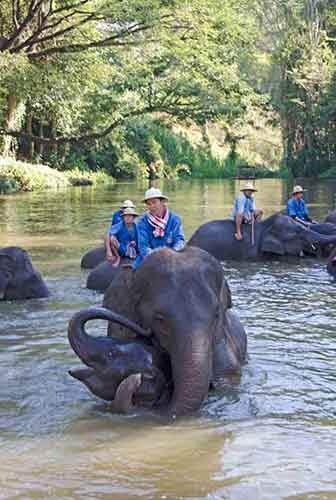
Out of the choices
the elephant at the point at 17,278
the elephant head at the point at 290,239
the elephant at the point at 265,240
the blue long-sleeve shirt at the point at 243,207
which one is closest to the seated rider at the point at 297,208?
the elephant at the point at 265,240

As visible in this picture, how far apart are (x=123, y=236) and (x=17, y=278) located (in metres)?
1.48

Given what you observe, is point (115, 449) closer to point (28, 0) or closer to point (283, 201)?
point (283, 201)

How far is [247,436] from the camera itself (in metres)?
5.58

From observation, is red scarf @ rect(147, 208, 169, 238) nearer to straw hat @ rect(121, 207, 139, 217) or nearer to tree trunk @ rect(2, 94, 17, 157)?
straw hat @ rect(121, 207, 139, 217)

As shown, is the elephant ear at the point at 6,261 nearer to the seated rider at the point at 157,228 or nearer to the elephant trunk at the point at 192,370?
the seated rider at the point at 157,228

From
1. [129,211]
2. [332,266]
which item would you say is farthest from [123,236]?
[332,266]

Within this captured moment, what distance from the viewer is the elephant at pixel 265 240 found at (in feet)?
48.4

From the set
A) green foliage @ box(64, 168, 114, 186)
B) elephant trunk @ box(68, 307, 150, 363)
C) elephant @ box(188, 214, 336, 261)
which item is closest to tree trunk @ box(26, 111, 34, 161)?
green foliage @ box(64, 168, 114, 186)

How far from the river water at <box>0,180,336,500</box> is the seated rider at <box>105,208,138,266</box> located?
1063mm

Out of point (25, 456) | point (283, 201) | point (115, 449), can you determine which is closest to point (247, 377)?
point (115, 449)

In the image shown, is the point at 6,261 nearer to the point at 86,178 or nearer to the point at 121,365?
the point at 121,365

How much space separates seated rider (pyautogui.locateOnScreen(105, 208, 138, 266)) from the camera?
431 inches

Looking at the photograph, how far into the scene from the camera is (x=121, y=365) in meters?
5.71

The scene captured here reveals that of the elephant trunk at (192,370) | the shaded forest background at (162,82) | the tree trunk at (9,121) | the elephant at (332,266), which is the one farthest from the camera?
the tree trunk at (9,121)
